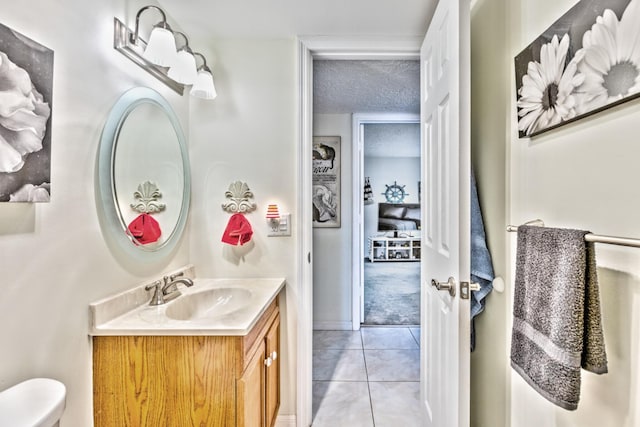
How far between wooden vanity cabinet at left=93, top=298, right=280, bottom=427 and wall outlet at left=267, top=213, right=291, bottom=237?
779mm

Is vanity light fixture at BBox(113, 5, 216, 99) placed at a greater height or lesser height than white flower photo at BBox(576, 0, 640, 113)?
greater

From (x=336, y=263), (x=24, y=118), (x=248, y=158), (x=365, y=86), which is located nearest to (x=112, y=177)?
(x=24, y=118)

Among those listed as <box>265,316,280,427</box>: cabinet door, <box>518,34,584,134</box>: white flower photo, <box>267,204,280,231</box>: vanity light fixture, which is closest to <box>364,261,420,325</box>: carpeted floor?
<box>265,316,280,427</box>: cabinet door

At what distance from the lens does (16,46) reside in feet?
2.78

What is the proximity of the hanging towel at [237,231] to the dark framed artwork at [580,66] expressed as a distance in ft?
4.52

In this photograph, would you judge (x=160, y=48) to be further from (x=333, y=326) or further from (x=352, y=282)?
(x=333, y=326)

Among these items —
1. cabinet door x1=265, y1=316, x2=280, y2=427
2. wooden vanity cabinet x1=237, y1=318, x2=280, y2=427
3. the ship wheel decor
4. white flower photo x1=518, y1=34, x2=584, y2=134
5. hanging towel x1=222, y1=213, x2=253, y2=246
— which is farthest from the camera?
the ship wheel decor

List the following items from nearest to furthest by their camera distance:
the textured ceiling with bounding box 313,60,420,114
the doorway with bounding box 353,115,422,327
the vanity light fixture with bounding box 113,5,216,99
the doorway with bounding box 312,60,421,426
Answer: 1. the vanity light fixture with bounding box 113,5,216,99
2. the doorway with bounding box 312,60,421,426
3. the textured ceiling with bounding box 313,60,420,114
4. the doorway with bounding box 353,115,422,327

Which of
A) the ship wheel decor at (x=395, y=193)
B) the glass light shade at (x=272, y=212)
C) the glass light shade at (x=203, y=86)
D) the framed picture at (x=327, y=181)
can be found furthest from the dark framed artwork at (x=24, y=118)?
the ship wheel decor at (x=395, y=193)

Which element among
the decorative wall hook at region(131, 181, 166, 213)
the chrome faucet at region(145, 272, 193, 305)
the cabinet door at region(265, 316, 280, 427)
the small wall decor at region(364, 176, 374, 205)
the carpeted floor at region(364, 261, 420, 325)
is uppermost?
the small wall decor at region(364, 176, 374, 205)

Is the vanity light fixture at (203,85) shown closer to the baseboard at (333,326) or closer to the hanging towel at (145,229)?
the hanging towel at (145,229)

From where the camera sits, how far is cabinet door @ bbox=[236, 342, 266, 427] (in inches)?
45.9

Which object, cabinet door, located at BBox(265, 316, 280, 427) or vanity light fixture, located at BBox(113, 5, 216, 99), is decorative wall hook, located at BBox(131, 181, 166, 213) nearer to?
vanity light fixture, located at BBox(113, 5, 216, 99)

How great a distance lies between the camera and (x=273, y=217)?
1819mm
